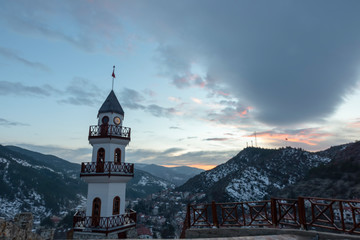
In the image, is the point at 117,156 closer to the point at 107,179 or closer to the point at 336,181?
the point at 107,179

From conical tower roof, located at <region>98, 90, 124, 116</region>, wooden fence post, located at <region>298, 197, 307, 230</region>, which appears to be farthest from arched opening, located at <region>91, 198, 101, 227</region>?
wooden fence post, located at <region>298, 197, 307, 230</region>

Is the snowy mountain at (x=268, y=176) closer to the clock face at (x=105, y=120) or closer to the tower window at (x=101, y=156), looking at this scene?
the tower window at (x=101, y=156)

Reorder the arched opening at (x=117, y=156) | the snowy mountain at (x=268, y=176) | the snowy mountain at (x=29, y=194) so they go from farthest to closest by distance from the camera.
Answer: the snowy mountain at (x=29, y=194)
the snowy mountain at (x=268, y=176)
the arched opening at (x=117, y=156)

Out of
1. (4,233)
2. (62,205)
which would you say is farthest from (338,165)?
(62,205)

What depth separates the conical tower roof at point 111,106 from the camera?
21388 millimetres

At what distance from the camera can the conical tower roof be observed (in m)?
21.4

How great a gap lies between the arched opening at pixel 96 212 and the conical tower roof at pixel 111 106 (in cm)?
817

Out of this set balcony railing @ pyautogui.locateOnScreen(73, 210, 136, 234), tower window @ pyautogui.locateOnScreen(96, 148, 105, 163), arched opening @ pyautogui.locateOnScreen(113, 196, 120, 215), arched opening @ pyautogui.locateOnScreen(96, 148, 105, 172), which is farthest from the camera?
tower window @ pyautogui.locateOnScreen(96, 148, 105, 163)

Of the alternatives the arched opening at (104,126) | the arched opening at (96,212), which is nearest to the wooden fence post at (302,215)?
the arched opening at (96,212)

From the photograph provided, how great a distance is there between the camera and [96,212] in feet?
61.7

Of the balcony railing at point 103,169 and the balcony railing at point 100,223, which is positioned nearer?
the balcony railing at point 100,223

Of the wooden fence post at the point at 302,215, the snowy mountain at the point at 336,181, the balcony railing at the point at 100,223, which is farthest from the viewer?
the snowy mountain at the point at 336,181

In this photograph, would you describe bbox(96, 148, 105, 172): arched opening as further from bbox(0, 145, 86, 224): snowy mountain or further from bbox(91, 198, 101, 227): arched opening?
bbox(0, 145, 86, 224): snowy mountain

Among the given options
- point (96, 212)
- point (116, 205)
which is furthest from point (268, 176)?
point (96, 212)
